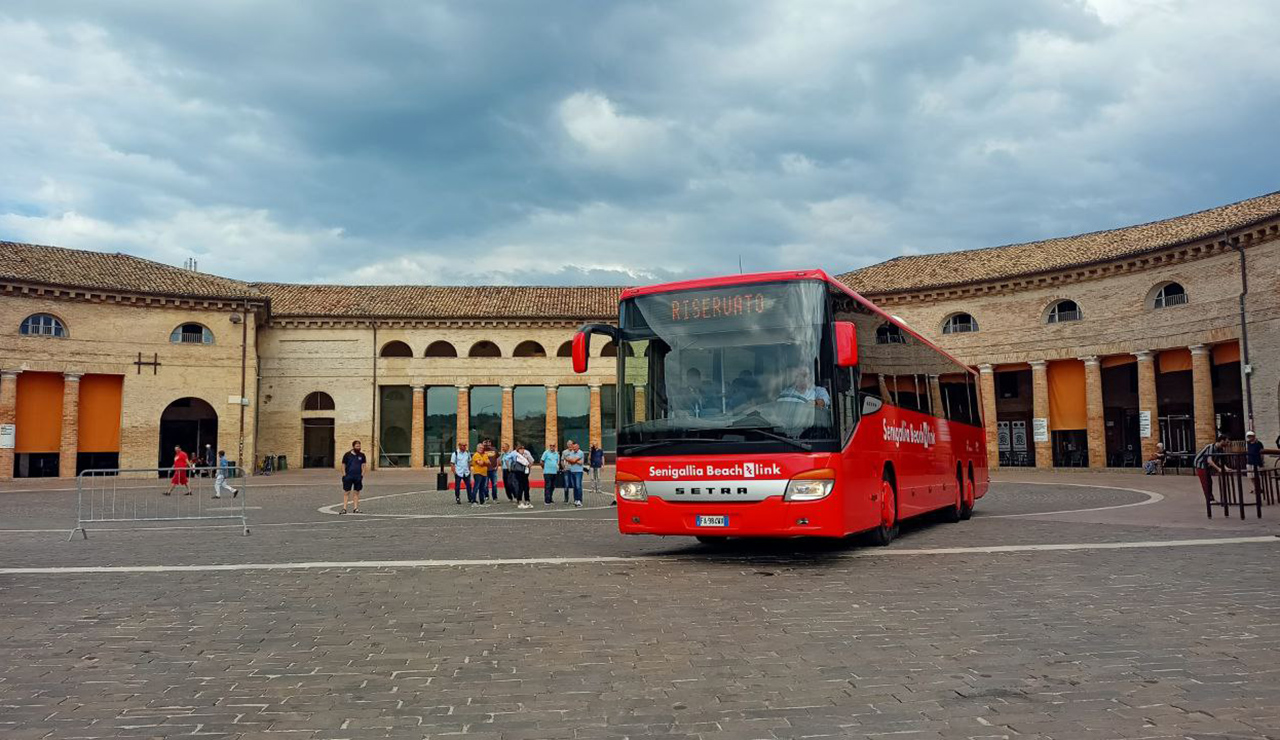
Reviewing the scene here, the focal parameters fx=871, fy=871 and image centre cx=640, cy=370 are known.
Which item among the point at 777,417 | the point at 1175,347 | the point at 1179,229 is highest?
the point at 1179,229

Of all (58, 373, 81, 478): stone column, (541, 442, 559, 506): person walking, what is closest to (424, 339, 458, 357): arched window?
(58, 373, 81, 478): stone column

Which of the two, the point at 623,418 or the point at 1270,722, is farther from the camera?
the point at 623,418

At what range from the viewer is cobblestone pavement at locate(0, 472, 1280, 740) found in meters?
4.39

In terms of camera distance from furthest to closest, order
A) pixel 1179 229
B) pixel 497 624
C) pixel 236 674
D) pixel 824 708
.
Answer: pixel 1179 229, pixel 497 624, pixel 236 674, pixel 824 708

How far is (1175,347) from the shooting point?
34.8m

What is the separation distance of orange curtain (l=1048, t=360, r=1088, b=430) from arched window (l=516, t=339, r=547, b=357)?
25.8 metres

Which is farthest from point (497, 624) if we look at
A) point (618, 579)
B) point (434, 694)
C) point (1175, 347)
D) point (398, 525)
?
point (1175, 347)

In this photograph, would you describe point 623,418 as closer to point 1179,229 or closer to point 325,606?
point 325,606

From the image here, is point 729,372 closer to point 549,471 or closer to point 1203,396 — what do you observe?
point 549,471

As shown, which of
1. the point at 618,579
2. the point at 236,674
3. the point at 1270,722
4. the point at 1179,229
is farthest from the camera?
the point at 1179,229

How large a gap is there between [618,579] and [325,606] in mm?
2862

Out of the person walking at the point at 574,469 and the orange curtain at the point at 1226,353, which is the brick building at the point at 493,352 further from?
the person walking at the point at 574,469

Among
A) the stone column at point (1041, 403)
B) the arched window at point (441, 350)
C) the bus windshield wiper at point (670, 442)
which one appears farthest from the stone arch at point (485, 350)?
the bus windshield wiper at point (670, 442)

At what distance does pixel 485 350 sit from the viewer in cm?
4878
